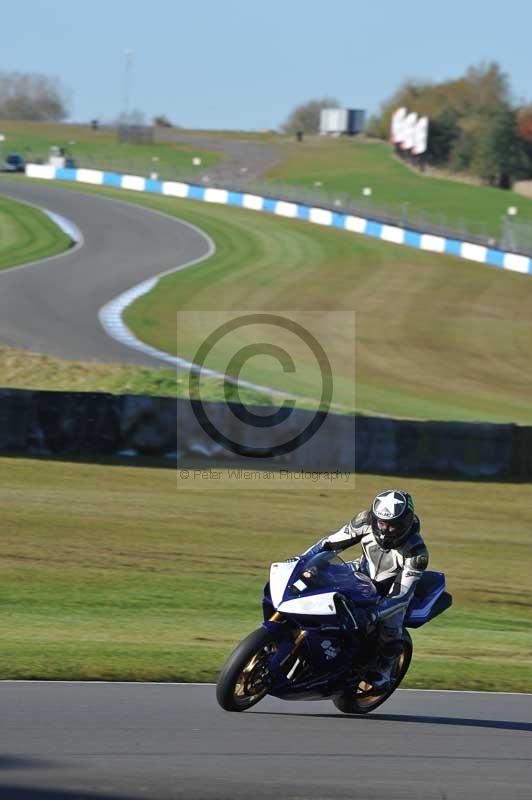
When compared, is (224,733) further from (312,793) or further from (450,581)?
(450,581)

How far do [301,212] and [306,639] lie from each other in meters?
55.2

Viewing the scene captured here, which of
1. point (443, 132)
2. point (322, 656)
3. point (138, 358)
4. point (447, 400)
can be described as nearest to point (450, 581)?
point (322, 656)

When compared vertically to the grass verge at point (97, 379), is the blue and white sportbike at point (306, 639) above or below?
above

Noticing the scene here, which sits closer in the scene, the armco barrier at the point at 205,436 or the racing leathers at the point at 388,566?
the racing leathers at the point at 388,566

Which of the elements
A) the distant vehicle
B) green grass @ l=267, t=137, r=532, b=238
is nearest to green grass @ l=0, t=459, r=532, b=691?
green grass @ l=267, t=137, r=532, b=238

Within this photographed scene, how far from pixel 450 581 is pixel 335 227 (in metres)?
44.6

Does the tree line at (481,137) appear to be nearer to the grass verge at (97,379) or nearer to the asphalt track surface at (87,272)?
the asphalt track surface at (87,272)

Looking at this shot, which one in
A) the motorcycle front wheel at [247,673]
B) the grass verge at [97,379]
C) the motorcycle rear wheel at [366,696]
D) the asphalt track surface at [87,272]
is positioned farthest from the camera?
the asphalt track surface at [87,272]

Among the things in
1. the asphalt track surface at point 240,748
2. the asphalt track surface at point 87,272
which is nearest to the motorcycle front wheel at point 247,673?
the asphalt track surface at point 240,748

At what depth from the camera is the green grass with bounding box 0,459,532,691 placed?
424 inches

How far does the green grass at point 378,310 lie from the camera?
29531mm

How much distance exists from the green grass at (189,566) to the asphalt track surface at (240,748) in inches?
38.1

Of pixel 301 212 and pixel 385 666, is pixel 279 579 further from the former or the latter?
pixel 301 212

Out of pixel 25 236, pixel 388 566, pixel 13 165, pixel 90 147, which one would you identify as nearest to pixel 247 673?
pixel 388 566
